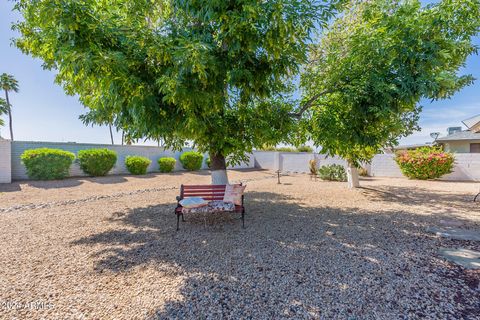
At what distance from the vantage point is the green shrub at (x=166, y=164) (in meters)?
14.9

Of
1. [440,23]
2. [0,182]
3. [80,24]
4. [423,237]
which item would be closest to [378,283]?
[423,237]

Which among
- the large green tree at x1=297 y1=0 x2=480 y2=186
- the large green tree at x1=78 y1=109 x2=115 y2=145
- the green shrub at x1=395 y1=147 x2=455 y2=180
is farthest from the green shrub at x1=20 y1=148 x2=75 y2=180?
the green shrub at x1=395 y1=147 x2=455 y2=180

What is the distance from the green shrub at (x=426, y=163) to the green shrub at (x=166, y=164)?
1349cm

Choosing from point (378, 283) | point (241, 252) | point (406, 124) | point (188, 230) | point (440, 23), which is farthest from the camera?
point (406, 124)

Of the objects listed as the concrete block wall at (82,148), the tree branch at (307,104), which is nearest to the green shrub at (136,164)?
the concrete block wall at (82,148)

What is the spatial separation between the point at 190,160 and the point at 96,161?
6.07 metres

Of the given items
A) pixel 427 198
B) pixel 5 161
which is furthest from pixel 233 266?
pixel 5 161

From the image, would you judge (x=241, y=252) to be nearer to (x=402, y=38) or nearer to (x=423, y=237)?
(x=423, y=237)

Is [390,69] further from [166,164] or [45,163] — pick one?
[166,164]

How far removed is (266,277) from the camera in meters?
2.70

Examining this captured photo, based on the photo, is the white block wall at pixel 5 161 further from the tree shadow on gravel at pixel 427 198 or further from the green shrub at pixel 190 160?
the tree shadow on gravel at pixel 427 198

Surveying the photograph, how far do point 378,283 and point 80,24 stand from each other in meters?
4.91

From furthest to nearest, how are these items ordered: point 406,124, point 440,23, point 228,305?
point 406,124 → point 440,23 → point 228,305

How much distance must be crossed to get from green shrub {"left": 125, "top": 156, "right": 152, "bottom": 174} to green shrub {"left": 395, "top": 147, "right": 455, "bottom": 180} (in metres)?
14.4
